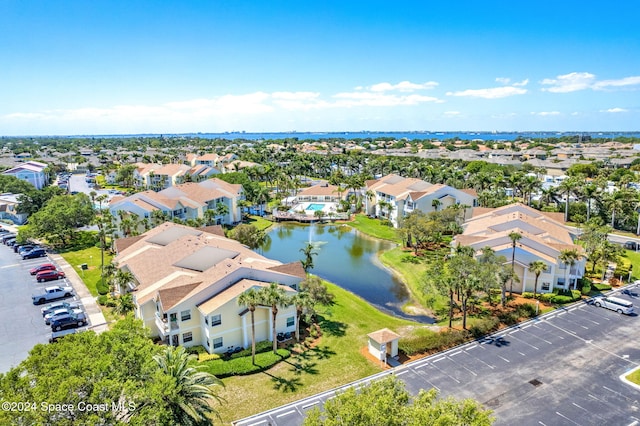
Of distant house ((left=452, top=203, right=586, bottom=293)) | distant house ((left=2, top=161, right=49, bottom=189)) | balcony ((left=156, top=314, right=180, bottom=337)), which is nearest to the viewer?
balcony ((left=156, top=314, right=180, bottom=337))

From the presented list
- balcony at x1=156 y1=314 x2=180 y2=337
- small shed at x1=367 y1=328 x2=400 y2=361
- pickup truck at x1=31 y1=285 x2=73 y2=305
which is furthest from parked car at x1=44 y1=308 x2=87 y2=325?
small shed at x1=367 y1=328 x2=400 y2=361

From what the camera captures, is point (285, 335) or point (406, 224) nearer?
point (285, 335)

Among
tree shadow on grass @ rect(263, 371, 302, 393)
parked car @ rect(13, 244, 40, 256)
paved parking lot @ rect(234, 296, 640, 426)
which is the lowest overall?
tree shadow on grass @ rect(263, 371, 302, 393)

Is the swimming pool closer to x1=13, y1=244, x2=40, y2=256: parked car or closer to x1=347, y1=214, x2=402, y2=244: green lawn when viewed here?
x1=347, y1=214, x2=402, y2=244: green lawn

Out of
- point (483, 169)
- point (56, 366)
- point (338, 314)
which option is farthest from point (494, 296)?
point (483, 169)

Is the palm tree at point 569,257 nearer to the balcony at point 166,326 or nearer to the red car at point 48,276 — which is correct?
the balcony at point 166,326

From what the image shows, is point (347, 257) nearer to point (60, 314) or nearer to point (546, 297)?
point (546, 297)

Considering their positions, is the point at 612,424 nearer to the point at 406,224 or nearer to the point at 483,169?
the point at 406,224
